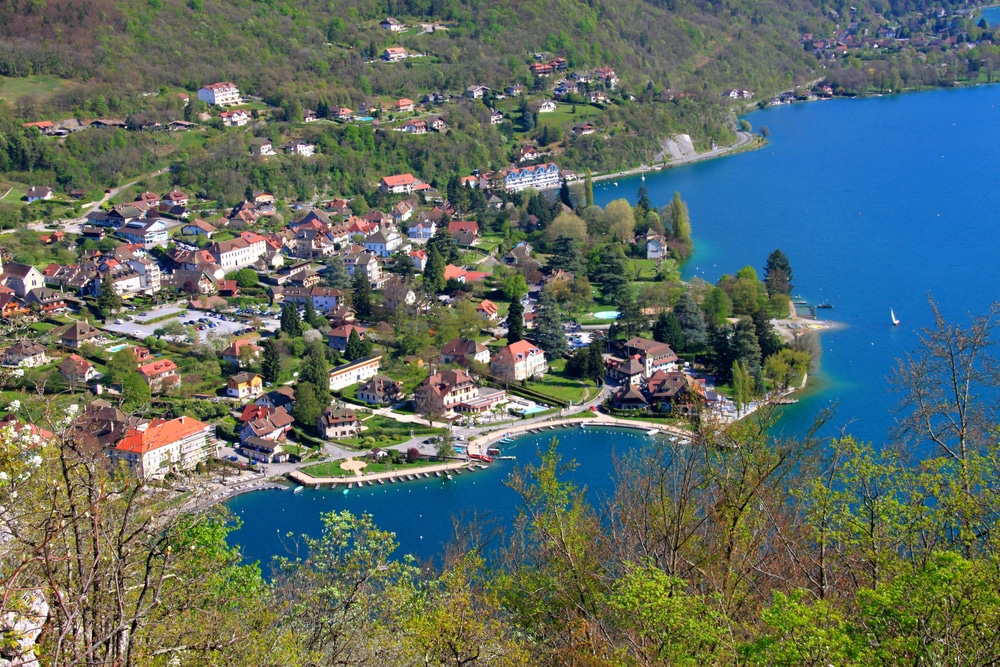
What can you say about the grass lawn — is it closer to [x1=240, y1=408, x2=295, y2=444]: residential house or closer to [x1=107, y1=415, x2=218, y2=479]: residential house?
[x1=240, y1=408, x2=295, y2=444]: residential house

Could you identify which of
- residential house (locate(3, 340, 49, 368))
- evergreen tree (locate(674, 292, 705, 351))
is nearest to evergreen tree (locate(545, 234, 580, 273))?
evergreen tree (locate(674, 292, 705, 351))

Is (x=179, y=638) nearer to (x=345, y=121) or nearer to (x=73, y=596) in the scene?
(x=73, y=596)

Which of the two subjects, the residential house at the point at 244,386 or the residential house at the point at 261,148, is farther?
the residential house at the point at 261,148

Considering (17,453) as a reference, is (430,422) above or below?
below

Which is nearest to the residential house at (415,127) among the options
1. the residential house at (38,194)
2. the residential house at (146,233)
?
the residential house at (146,233)

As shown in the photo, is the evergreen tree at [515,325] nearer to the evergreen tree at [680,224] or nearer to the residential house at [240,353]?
the residential house at [240,353]

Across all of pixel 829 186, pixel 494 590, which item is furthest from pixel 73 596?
pixel 829 186

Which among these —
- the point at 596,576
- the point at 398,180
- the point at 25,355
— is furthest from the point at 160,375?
the point at 398,180

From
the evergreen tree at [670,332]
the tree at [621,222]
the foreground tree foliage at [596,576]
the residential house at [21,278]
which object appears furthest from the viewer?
the tree at [621,222]
